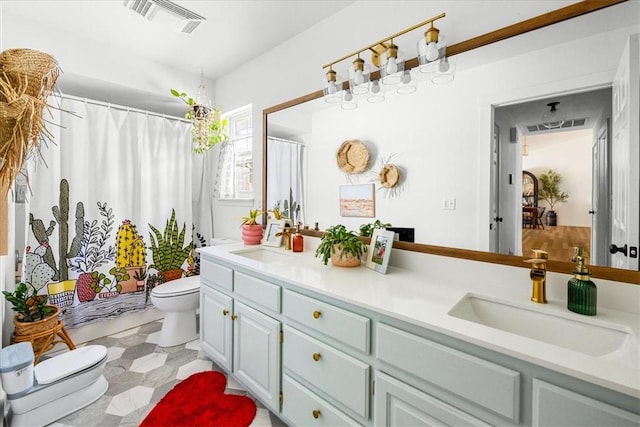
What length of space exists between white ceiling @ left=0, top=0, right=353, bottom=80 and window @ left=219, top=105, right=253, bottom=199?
550 mm

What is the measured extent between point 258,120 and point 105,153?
4.71 feet

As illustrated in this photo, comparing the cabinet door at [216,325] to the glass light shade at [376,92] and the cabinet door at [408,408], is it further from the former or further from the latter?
the glass light shade at [376,92]

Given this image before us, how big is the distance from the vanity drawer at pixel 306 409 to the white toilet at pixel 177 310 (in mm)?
1326

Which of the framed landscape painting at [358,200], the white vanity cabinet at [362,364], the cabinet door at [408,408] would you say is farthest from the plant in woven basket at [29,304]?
the cabinet door at [408,408]

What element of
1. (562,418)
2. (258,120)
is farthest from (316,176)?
(562,418)

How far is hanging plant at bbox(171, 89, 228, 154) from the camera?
2.76m

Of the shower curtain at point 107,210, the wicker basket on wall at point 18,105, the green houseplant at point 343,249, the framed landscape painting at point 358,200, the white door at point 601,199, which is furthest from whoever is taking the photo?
the shower curtain at point 107,210

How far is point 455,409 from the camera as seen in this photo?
2.92 ft

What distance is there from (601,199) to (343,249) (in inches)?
44.5

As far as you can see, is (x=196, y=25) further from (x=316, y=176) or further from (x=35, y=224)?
(x=35, y=224)

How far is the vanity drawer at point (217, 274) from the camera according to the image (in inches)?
71.6

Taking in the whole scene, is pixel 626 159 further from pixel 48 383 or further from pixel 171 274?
pixel 171 274

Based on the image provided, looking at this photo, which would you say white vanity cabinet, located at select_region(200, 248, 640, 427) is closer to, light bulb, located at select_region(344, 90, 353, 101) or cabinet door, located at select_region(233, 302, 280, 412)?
cabinet door, located at select_region(233, 302, 280, 412)

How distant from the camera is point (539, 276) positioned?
1095 millimetres
